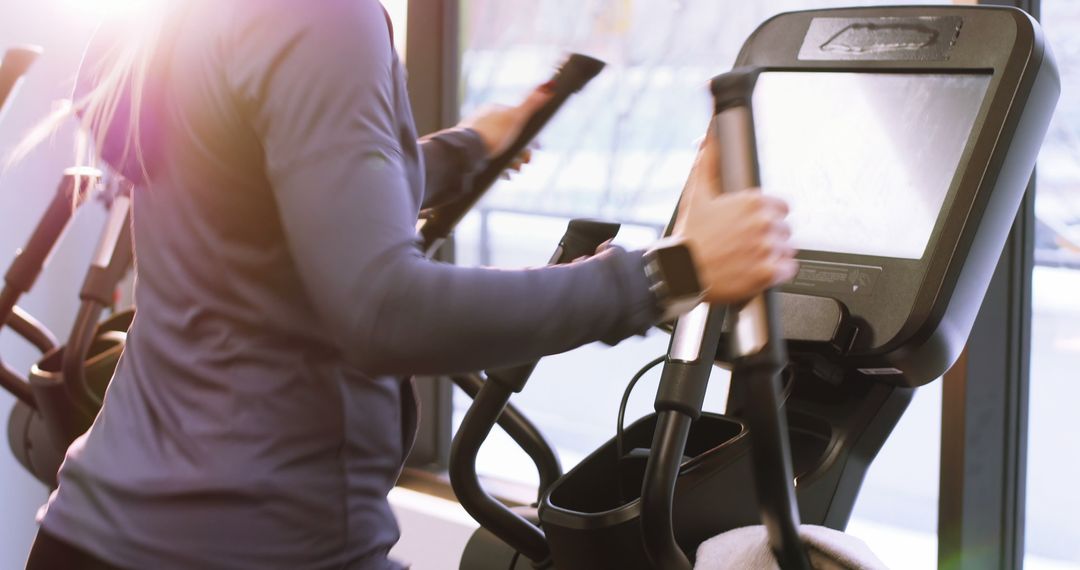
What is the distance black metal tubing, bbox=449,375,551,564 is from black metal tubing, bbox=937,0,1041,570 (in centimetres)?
88

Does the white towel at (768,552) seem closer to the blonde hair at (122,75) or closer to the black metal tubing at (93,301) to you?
the blonde hair at (122,75)

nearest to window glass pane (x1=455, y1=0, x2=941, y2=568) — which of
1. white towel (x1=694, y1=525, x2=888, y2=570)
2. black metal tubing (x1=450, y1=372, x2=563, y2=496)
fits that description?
black metal tubing (x1=450, y1=372, x2=563, y2=496)

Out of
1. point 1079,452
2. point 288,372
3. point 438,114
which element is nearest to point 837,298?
point 288,372

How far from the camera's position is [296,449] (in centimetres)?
90

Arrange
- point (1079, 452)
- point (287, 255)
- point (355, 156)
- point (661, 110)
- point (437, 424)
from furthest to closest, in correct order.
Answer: point (437, 424) < point (661, 110) < point (1079, 452) < point (287, 255) < point (355, 156)

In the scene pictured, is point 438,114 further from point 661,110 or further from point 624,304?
point 624,304

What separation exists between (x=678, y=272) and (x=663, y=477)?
276 mm

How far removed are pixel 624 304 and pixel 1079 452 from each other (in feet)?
6.42

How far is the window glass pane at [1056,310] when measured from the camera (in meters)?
1.93

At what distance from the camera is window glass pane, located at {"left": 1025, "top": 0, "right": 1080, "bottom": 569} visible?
1932mm

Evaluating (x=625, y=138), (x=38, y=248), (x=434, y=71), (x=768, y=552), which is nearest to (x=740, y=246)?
(x=768, y=552)

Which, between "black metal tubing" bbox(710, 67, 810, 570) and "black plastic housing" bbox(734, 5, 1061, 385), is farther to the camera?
"black plastic housing" bbox(734, 5, 1061, 385)

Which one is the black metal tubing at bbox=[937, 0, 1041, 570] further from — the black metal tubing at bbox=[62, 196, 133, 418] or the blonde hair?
the black metal tubing at bbox=[62, 196, 133, 418]

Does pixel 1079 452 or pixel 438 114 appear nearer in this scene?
pixel 1079 452
